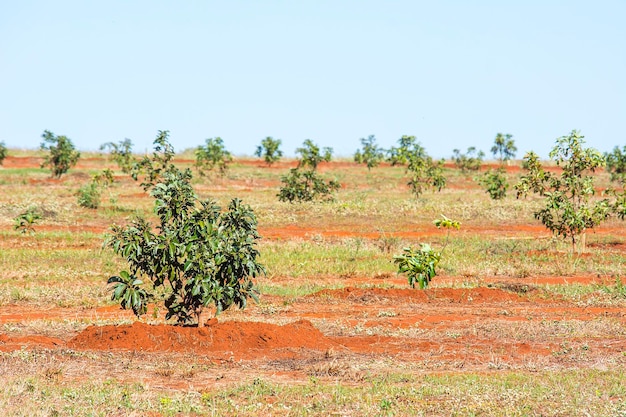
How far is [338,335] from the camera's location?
14.3 meters

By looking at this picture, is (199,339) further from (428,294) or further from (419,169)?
(419,169)

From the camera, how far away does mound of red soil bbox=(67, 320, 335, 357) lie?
12500 mm

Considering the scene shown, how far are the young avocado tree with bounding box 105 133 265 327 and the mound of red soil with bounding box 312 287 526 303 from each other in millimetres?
5578

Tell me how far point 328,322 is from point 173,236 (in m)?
4.08

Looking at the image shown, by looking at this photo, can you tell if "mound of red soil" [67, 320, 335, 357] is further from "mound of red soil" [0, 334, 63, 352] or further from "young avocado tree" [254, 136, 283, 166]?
"young avocado tree" [254, 136, 283, 166]

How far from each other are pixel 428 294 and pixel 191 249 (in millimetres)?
7509

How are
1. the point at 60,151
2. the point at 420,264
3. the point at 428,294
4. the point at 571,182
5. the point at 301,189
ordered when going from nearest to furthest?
the point at 420,264 → the point at 428,294 → the point at 571,182 → the point at 301,189 → the point at 60,151

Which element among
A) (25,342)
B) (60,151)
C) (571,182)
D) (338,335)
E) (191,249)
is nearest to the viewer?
(191,249)

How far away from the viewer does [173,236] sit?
1253 centimetres

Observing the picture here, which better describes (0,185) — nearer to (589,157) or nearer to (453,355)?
(589,157)

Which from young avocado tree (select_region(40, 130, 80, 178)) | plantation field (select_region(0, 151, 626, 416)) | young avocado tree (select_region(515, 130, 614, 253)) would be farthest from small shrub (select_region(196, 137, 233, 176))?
young avocado tree (select_region(515, 130, 614, 253))

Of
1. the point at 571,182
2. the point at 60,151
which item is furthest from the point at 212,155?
the point at 571,182

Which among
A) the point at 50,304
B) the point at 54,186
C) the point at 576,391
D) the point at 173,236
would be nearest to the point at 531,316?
the point at 576,391

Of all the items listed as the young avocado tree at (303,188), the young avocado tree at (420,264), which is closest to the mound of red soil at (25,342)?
the young avocado tree at (420,264)
